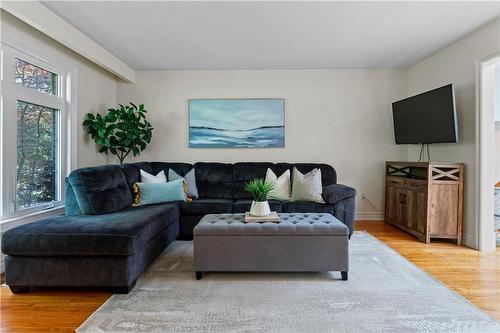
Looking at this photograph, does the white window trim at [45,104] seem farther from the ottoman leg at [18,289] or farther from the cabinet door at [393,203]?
the cabinet door at [393,203]

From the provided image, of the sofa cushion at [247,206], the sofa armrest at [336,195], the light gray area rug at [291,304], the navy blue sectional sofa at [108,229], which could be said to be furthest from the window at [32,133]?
the sofa armrest at [336,195]

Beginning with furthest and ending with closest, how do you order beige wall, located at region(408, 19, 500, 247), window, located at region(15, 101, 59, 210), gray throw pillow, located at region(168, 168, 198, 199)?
gray throw pillow, located at region(168, 168, 198, 199) → beige wall, located at region(408, 19, 500, 247) → window, located at region(15, 101, 59, 210)

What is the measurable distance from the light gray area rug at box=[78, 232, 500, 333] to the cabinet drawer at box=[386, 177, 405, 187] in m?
1.60

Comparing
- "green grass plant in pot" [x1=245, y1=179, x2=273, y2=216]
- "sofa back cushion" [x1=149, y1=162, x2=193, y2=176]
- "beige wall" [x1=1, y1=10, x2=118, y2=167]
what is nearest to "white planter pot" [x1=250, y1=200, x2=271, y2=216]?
"green grass plant in pot" [x1=245, y1=179, x2=273, y2=216]

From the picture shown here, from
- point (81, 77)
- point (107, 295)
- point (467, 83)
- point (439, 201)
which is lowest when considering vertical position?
point (107, 295)

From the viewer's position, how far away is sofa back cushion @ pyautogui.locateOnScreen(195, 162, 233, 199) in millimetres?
4211

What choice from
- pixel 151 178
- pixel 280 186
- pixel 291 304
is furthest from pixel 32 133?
pixel 291 304

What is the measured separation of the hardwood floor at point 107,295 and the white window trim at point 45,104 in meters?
0.85

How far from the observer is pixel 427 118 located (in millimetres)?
3777

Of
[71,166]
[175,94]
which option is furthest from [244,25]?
[71,166]

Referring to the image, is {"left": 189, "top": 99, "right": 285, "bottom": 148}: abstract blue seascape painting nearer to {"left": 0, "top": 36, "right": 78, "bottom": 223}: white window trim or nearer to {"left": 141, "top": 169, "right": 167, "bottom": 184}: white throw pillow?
{"left": 141, "top": 169, "right": 167, "bottom": 184}: white throw pillow

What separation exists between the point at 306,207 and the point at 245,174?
105cm

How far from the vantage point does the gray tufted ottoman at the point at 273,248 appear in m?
2.45

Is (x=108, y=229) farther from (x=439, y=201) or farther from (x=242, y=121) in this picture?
(x=439, y=201)
